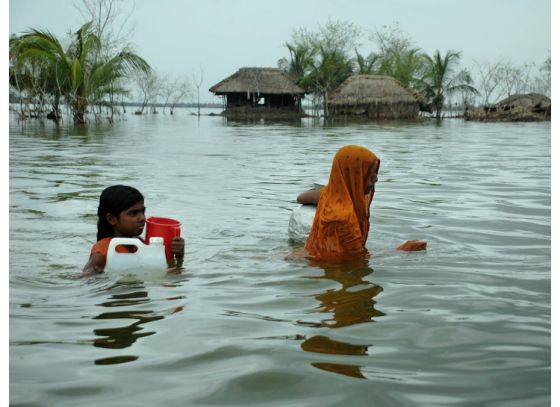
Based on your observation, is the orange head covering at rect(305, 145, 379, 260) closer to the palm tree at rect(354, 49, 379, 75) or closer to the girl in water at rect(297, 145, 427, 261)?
the girl in water at rect(297, 145, 427, 261)

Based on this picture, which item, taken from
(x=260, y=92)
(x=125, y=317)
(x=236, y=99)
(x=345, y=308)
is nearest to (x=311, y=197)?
(x=345, y=308)

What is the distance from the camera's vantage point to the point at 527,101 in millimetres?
44500

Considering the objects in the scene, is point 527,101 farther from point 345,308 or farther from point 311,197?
point 345,308

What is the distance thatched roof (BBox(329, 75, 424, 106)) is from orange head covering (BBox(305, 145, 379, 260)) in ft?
115

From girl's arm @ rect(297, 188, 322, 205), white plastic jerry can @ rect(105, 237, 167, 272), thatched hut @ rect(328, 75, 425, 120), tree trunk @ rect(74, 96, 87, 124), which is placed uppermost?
thatched hut @ rect(328, 75, 425, 120)

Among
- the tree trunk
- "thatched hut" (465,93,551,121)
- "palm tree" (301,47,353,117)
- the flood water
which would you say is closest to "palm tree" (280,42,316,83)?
"palm tree" (301,47,353,117)

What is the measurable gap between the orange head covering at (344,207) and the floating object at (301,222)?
0.47 meters

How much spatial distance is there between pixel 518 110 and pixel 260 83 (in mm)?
16679

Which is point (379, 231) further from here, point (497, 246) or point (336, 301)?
point (336, 301)

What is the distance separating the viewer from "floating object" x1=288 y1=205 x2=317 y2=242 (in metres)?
5.19

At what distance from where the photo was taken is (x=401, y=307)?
348 centimetres

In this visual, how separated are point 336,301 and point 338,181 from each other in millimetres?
1227

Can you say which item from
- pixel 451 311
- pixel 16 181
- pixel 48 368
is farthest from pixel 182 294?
pixel 16 181

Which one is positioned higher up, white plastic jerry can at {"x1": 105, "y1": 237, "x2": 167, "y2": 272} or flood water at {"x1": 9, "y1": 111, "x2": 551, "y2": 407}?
white plastic jerry can at {"x1": 105, "y1": 237, "x2": 167, "y2": 272}
